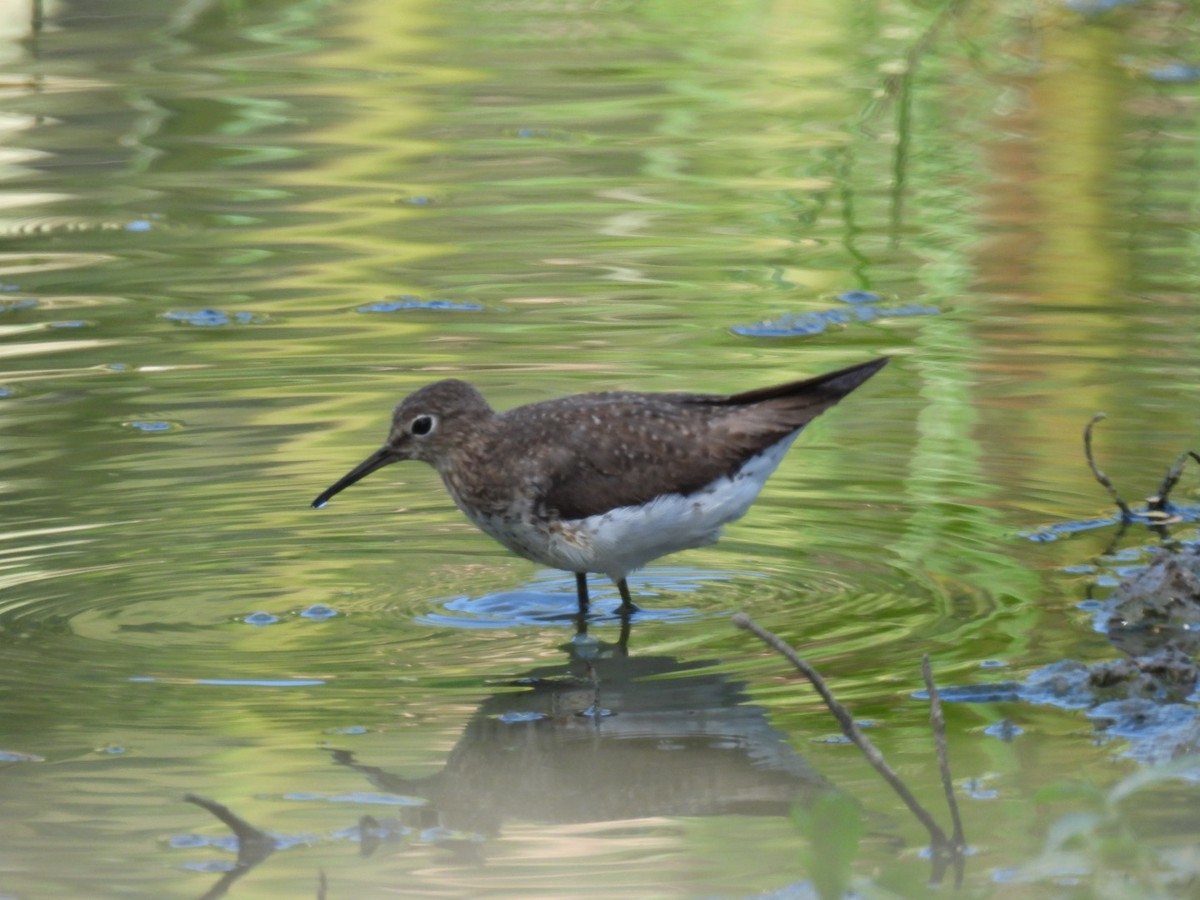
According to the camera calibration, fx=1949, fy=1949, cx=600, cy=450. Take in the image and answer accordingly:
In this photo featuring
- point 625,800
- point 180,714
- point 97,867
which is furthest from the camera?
point 180,714

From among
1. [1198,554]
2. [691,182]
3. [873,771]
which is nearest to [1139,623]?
[1198,554]

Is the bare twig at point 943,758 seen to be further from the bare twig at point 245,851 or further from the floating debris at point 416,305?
the floating debris at point 416,305

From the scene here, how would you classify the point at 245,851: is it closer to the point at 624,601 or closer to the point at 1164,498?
the point at 624,601

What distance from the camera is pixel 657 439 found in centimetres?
675

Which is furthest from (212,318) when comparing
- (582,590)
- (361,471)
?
(582,590)

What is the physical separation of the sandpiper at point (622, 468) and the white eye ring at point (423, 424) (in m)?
0.07

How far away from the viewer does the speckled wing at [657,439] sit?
6.64 meters

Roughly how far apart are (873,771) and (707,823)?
51 cm

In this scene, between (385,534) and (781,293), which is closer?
(385,534)

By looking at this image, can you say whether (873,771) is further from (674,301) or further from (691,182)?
(691,182)

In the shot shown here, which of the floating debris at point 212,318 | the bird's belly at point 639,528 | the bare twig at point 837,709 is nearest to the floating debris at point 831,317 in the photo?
the floating debris at point 212,318

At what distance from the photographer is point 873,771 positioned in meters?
5.04

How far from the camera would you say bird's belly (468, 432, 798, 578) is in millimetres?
A: 6512

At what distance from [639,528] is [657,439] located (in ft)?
1.26
